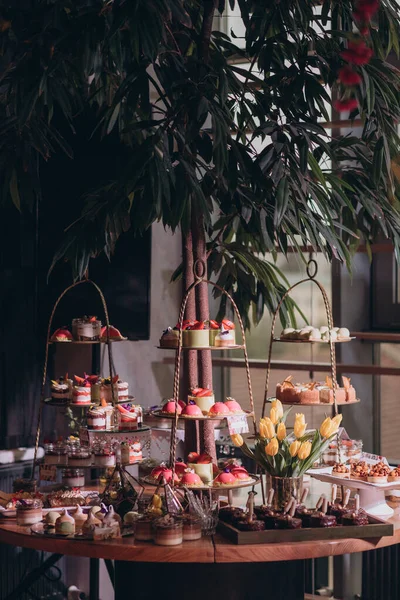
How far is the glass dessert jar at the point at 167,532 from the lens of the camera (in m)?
3.29

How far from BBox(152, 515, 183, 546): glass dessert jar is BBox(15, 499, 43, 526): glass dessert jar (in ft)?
1.86

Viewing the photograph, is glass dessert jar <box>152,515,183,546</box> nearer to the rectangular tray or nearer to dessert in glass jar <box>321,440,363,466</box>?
the rectangular tray

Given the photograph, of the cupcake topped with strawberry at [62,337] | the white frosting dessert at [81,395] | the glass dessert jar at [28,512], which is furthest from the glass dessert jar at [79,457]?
the glass dessert jar at [28,512]

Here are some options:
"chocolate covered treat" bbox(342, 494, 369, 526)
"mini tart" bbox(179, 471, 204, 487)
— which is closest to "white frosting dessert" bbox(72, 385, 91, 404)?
"mini tart" bbox(179, 471, 204, 487)

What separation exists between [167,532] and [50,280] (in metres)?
2.52

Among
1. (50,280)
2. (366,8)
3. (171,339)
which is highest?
(366,8)

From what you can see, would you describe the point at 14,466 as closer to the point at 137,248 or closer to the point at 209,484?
the point at 137,248

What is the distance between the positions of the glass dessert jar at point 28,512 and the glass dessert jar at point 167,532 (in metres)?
0.57

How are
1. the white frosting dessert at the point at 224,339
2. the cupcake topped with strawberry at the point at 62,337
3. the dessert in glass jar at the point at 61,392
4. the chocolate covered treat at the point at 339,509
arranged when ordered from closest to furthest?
the chocolate covered treat at the point at 339,509 → the white frosting dessert at the point at 224,339 → the cupcake topped with strawberry at the point at 62,337 → the dessert in glass jar at the point at 61,392

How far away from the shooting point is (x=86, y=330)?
461 centimetres

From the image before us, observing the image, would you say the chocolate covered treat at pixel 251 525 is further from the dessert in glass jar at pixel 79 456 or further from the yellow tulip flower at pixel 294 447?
the dessert in glass jar at pixel 79 456

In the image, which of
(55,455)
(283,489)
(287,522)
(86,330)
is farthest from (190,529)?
(86,330)

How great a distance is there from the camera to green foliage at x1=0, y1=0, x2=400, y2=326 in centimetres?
368

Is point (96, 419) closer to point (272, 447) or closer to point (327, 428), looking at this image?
point (272, 447)
